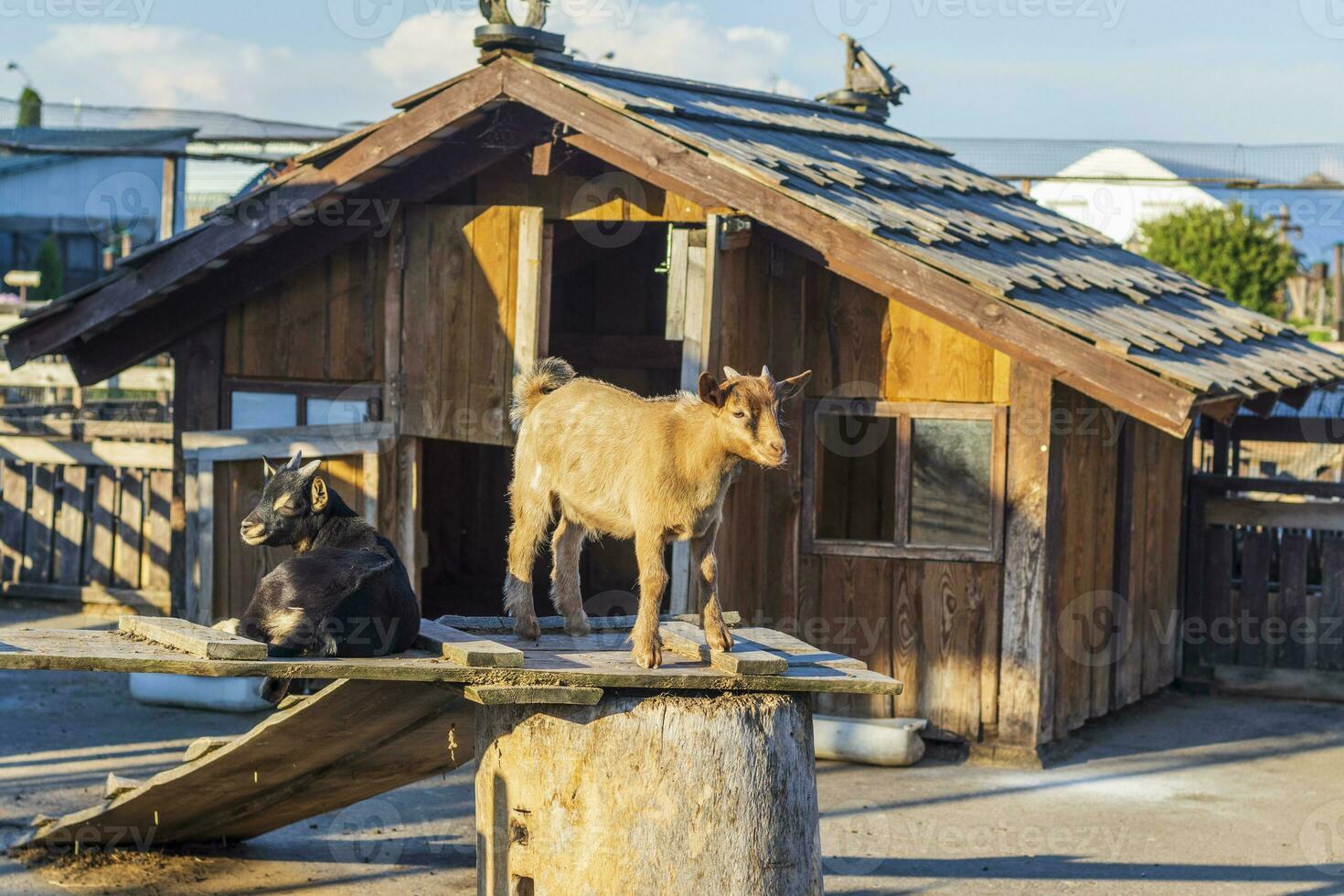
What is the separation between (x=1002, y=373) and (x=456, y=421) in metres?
3.56

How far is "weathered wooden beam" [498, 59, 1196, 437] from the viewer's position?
389 inches

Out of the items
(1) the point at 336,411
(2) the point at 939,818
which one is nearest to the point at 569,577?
(2) the point at 939,818

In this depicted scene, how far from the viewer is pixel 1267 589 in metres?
12.9

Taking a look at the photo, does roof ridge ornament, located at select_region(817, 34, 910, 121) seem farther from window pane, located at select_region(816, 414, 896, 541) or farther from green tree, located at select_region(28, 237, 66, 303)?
green tree, located at select_region(28, 237, 66, 303)

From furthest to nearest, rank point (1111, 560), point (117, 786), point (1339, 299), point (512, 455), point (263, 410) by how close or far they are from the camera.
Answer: point (1339, 299)
point (512, 455)
point (263, 410)
point (1111, 560)
point (117, 786)

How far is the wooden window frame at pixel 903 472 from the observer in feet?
35.2

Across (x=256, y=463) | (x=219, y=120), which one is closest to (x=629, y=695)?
(x=256, y=463)

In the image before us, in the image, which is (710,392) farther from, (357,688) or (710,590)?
(357,688)

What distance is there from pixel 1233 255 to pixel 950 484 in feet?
57.9

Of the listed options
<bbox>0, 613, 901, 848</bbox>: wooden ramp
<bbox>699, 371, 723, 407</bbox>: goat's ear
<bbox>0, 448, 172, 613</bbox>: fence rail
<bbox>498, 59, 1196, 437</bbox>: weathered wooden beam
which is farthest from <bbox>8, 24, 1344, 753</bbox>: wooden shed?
<bbox>699, 371, 723, 407</bbox>: goat's ear

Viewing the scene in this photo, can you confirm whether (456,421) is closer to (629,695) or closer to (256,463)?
(256,463)

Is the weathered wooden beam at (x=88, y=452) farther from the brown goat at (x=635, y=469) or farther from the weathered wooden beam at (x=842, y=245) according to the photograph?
the brown goat at (x=635, y=469)

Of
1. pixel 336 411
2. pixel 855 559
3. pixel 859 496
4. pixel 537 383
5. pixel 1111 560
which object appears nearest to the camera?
pixel 537 383

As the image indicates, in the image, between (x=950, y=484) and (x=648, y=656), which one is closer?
(x=648, y=656)
